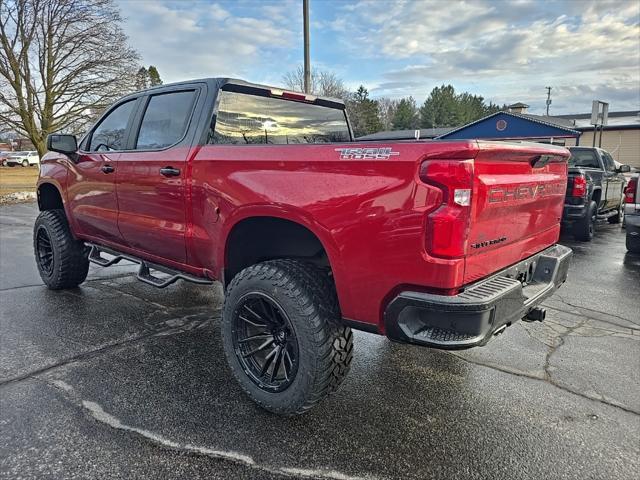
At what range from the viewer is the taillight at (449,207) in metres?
2.06

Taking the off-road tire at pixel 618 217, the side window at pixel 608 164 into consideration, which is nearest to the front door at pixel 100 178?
the side window at pixel 608 164

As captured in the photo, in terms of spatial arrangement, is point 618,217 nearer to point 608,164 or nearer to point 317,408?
point 608,164

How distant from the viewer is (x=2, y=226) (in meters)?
10.2

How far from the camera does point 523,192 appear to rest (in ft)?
8.54

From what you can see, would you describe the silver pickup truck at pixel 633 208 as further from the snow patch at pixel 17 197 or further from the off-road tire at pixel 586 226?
the snow patch at pixel 17 197

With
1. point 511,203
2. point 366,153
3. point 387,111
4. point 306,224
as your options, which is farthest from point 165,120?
point 387,111

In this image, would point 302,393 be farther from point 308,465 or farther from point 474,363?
point 474,363

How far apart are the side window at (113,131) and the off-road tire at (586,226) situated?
323 inches

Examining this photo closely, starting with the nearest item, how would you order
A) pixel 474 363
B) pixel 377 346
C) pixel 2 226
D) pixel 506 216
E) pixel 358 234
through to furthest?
pixel 358 234 → pixel 506 216 → pixel 474 363 → pixel 377 346 → pixel 2 226

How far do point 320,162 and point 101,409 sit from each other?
1978mm

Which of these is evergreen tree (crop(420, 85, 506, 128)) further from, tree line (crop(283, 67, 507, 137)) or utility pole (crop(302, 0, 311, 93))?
utility pole (crop(302, 0, 311, 93))

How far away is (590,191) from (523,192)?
7553 millimetres

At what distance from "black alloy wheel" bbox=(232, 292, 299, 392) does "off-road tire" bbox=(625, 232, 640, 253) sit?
7.24 m

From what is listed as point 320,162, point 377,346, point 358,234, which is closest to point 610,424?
point 377,346
